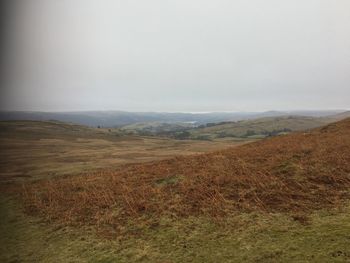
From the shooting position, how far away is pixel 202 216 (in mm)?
14242

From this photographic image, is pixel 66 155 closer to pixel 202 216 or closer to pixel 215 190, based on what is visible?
pixel 215 190

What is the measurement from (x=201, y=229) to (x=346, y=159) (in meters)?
11.2

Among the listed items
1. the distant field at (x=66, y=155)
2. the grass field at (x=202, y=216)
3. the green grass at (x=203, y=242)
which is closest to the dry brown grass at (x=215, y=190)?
the grass field at (x=202, y=216)

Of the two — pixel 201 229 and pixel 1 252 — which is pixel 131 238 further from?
pixel 1 252

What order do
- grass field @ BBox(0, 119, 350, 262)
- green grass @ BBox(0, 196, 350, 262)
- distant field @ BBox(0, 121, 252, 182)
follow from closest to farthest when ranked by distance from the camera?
1. green grass @ BBox(0, 196, 350, 262)
2. grass field @ BBox(0, 119, 350, 262)
3. distant field @ BBox(0, 121, 252, 182)

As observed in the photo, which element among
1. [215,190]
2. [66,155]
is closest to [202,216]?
[215,190]

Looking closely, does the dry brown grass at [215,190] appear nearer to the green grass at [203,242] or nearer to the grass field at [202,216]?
the grass field at [202,216]

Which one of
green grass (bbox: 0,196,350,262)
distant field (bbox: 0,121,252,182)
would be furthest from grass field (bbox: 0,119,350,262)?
distant field (bbox: 0,121,252,182)

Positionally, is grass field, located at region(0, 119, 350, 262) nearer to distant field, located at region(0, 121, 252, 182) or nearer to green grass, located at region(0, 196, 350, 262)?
green grass, located at region(0, 196, 350, 262)

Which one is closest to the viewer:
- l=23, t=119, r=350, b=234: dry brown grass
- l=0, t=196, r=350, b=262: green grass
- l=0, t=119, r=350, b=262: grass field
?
l=0, t=196, r=350, b=262: green grass

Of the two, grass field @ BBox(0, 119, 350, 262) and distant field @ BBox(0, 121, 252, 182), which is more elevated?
grass field @ BBox(0, 119, 350, 262)

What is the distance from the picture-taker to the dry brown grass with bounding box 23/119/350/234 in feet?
48.7

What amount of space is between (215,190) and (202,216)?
300 cm

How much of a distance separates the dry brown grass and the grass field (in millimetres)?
54
